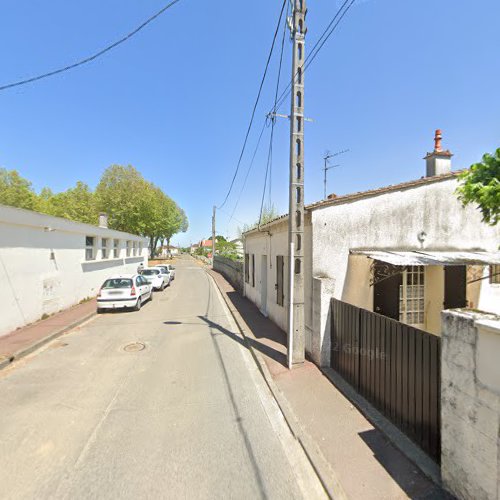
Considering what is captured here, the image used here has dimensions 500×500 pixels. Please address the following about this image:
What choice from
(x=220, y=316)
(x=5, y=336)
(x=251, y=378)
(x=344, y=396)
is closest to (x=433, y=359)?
(x=344, y=396)

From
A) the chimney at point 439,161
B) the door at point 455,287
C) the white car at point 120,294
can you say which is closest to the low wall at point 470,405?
the door at point 455,287

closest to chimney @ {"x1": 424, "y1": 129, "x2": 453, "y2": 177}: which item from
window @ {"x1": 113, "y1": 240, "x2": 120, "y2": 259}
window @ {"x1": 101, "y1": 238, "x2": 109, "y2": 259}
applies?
window @ {"x1": 101, "y1": 238, "x2": 109, "y2": 259}

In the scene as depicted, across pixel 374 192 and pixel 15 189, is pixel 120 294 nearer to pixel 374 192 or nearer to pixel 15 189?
pixel 374 192

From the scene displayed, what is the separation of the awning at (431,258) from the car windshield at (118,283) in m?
9.77

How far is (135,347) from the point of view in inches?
297

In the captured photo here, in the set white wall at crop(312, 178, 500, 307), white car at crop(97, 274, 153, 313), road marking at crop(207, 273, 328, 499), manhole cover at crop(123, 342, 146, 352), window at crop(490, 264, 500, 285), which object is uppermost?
white wall at crop(312, 178, 500, 307)

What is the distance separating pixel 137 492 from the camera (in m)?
2.91

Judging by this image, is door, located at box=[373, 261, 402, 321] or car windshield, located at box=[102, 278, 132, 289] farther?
car windshield, located at box=[102, 278, 132, 289]

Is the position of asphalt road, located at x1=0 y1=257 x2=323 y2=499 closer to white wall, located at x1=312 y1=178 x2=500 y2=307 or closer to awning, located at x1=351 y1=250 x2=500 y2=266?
white wall, located at x1=312 y1=178 x2=500 y2=307

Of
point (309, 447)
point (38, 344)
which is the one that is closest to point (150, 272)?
point (38, 344)

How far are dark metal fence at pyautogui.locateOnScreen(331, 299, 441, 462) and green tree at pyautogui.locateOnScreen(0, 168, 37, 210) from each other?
45.3 meters

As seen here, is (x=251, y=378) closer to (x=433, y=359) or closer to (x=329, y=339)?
(x=329, y=339)

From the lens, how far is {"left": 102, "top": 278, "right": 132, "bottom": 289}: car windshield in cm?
1214

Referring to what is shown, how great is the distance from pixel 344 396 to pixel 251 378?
183cm
